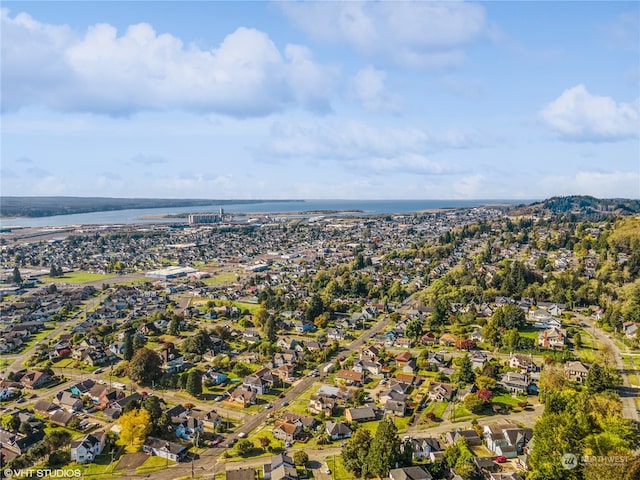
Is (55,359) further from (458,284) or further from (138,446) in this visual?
(458,284)

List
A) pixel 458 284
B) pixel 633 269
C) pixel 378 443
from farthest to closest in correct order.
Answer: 1. pixel 458 284
2. pixel 633 269
3. pixel 378 443

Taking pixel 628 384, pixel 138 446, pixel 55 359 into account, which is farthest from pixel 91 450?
pixel 628 384

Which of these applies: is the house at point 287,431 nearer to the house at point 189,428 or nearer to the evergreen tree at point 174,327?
the house at point 189,428

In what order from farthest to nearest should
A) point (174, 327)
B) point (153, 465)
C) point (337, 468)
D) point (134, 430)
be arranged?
point (174, 327), point (134, 430), point (153, 465), point (337, 468)

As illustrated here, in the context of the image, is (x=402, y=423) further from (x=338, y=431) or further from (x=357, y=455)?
(x=357, y=455)

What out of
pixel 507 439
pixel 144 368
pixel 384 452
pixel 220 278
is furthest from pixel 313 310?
pixel 220 278

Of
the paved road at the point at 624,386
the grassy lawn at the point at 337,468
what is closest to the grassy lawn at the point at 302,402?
the grassy lawn at the point at 337,468

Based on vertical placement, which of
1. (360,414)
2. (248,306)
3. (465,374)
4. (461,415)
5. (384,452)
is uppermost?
(384,452)
